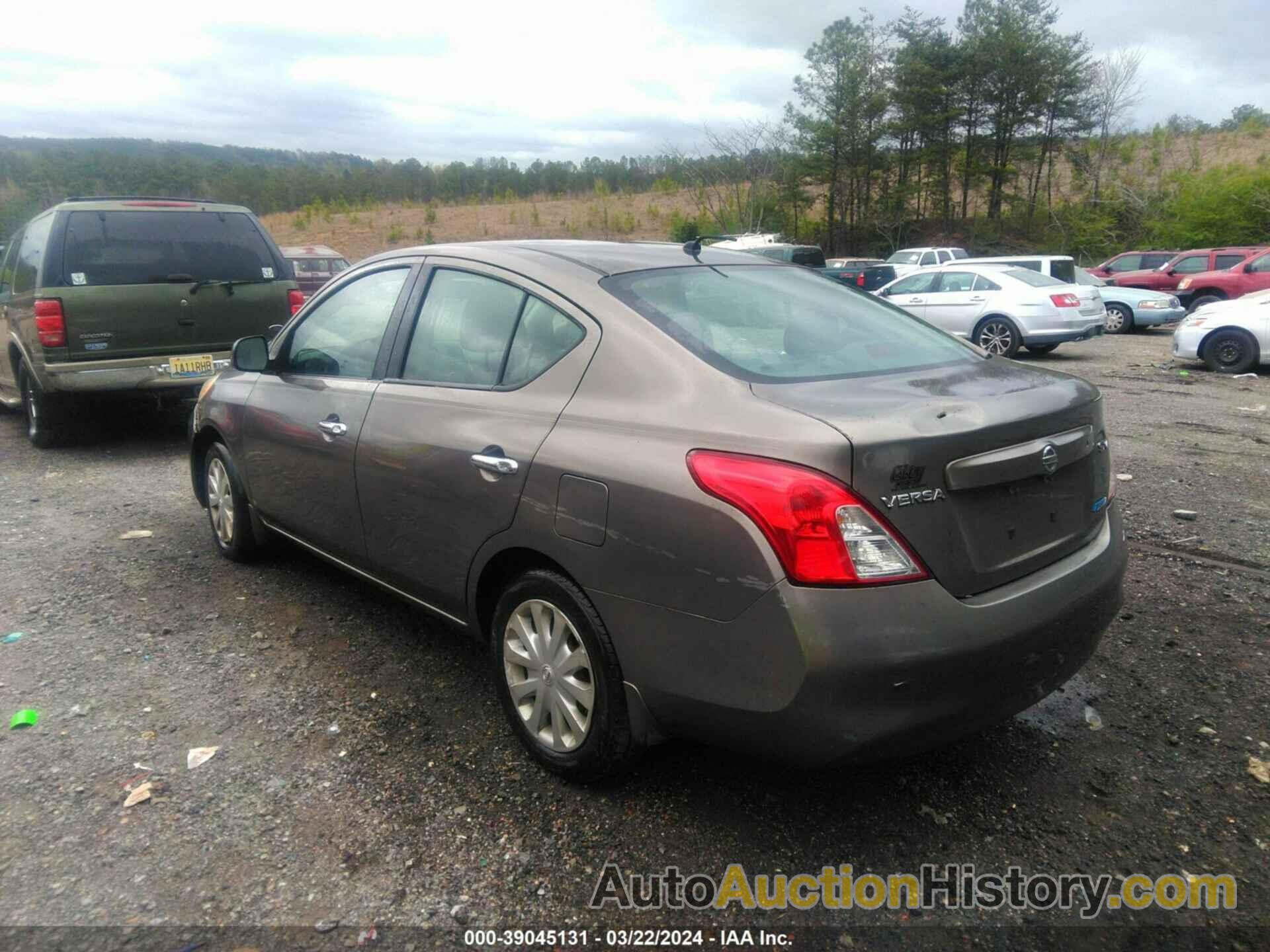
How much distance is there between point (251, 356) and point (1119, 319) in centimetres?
1910

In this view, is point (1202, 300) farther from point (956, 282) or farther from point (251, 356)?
point (251, 356)

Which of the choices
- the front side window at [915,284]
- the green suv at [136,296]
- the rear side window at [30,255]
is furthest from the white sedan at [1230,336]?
the rear side window at [30,255]

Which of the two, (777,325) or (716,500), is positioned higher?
(777,325)

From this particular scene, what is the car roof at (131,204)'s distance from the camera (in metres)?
7.17

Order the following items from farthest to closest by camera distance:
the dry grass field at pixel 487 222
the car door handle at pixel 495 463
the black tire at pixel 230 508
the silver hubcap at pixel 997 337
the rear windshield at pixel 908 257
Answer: the dry grass field at pixel 487 222 < the rear windshield at pixel 908 257 < the silver hubcap at pixel 997 337 < the black tire at pixel 230 508 < the car door handle at pixel 495 463

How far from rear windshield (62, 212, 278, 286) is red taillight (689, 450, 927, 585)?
657 centimetres

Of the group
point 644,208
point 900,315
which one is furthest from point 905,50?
point 900,315

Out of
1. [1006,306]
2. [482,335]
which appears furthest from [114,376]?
[1006,306]

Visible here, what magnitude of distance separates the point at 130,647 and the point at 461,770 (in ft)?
6.01

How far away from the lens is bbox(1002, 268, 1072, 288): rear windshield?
1443 centimetres

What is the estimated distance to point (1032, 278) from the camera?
14758 millimetres

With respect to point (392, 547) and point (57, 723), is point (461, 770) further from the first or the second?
point (57, 723)

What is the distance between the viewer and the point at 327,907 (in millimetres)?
2320

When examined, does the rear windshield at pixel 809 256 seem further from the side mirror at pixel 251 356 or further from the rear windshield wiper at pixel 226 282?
the side mirror at pixel 251 356
